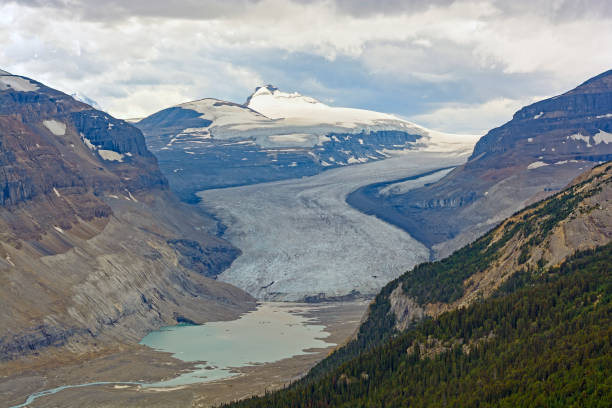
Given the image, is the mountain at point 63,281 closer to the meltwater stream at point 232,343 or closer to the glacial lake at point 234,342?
the glacial lake at point 234,342

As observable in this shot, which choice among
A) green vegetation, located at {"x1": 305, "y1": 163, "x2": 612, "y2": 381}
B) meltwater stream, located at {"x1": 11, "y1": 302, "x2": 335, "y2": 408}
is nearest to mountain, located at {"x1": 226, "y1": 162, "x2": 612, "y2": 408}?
green vegetation, located at {"x1": 305, "y1": 163, "x2": 612, "y2": 381}

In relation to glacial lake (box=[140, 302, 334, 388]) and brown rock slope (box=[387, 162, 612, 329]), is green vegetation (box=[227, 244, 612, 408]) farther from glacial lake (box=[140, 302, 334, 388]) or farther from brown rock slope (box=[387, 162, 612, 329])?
glacial lake (box=[140, 302, 334, 388])

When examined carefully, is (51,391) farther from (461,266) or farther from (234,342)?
(461,266)

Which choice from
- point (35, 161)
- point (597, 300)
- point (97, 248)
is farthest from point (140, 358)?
point (597, 300)

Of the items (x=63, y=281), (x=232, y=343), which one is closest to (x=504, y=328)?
(x=232, y=343)

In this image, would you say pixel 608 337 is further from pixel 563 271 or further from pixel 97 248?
pixel 97 248

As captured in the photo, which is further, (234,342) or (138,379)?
(234,342)
